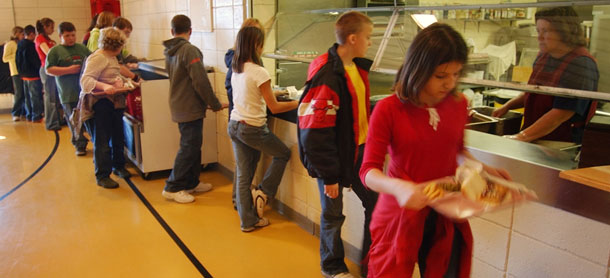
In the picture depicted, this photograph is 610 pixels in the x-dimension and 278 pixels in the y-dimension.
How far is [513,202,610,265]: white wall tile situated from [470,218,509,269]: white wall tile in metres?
0.09

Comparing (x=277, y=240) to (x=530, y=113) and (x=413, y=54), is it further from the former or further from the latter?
(x=413, y=54)

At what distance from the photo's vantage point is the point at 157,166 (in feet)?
14.8

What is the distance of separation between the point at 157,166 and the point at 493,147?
3294 millimetres

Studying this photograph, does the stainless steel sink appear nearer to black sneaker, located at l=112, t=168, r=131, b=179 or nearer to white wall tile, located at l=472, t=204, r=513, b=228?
white wall tile, located at l=472, t=204, r=513, b=228

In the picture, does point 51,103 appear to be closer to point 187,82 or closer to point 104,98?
point 104,98

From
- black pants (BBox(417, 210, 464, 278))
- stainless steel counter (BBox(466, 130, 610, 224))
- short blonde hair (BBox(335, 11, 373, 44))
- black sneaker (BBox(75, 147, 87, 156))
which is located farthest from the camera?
black sneaker (BBox(75, 147, 87, 156))

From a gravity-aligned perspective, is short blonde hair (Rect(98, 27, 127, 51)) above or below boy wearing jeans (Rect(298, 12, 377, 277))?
above

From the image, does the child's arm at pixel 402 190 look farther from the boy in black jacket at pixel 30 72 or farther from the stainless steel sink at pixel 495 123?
the boy in black jacket at pixel 30 72

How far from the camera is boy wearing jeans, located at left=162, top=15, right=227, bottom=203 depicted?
11.9ft

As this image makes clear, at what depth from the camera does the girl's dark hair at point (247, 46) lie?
9.87 ft

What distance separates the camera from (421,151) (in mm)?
1524

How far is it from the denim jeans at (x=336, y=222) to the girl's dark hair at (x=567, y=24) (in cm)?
105

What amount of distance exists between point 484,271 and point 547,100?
93 cm

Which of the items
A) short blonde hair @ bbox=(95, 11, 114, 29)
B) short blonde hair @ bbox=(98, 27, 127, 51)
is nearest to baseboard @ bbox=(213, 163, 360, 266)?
short blonde hair @ bbox=(98, 27, 127, 51)
